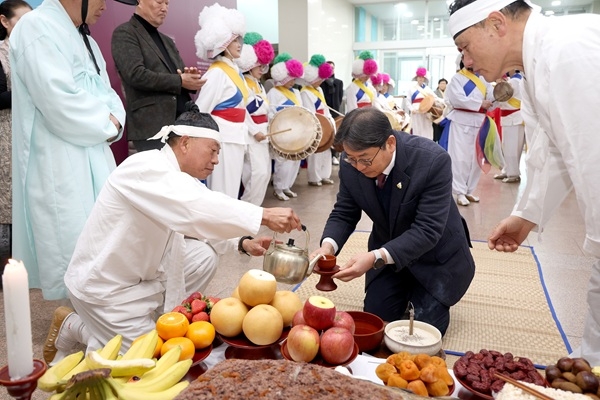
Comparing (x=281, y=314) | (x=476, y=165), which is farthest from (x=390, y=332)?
(x=476, y=165)

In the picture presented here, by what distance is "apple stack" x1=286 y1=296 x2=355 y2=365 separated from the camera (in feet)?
4.35

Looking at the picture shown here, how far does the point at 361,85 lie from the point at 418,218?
7.01 meters

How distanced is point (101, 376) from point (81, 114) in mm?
2019

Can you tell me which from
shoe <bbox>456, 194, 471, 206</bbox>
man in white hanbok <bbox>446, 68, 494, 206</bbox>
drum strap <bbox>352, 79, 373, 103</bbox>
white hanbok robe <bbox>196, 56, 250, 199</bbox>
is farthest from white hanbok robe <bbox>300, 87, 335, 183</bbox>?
white hanbok robe <bbox>196, 56, 250, 199</bbox>

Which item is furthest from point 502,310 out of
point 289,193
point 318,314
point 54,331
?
point 289,193

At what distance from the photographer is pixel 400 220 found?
7.87 ft

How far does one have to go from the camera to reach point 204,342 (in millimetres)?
1441

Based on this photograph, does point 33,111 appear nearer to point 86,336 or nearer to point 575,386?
point 86,336

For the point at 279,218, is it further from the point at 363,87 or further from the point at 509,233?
the point at 363,87

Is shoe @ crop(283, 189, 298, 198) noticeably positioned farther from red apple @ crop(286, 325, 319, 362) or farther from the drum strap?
red apple @ crop(286, 325, 319, 362)

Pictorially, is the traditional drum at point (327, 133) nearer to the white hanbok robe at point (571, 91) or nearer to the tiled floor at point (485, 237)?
the tiled floor at point (485, 237)

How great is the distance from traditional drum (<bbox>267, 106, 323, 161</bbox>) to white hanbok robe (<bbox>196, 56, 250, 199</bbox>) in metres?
0.53

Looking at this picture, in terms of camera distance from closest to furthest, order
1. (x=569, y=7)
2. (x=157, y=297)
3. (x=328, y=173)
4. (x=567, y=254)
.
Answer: (x=157, y=297) → (x=567, y=254) → (x=328, y=173) → (x=569, y=7)

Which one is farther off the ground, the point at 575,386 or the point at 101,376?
the point at 101,376
